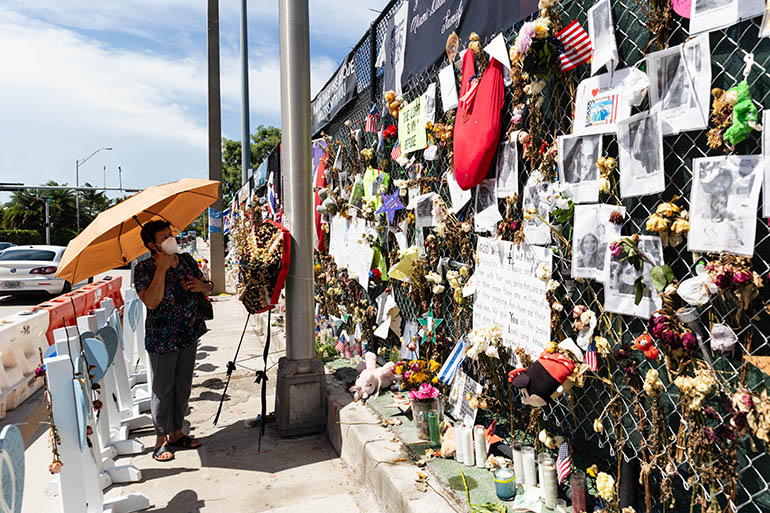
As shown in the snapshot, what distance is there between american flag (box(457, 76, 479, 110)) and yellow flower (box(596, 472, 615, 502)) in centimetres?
223

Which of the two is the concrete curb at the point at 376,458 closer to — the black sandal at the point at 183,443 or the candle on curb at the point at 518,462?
the candle on curb at the point at 518,462

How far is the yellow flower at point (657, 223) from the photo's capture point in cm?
182

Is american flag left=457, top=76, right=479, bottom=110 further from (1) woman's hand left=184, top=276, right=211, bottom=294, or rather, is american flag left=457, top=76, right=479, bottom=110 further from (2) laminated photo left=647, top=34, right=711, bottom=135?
(1) woman's hand left=184, top=276, right=211, bottom=294

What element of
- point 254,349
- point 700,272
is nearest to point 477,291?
point 700,272

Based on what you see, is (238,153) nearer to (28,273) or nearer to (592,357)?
(28,273)

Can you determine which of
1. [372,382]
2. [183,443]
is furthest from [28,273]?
[372,382]

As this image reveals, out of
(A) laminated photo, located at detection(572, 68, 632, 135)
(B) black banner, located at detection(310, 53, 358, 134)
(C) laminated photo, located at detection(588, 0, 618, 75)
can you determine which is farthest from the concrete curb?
(B) black banner, located at detection(310, 53, 358, 134)

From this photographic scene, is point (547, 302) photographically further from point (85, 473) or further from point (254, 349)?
point (254, 349)

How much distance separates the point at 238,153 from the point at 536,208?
47108mm

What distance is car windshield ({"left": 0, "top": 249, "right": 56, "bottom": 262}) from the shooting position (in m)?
14.2

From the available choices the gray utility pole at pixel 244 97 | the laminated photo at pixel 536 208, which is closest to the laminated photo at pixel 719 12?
the laminated photo at pixel 536 208

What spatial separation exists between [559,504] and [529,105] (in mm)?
2062

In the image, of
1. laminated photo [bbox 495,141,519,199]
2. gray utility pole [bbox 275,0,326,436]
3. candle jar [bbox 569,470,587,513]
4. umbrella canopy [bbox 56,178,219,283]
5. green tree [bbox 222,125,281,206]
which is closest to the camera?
candle jar [bbox 569,470,587,513]

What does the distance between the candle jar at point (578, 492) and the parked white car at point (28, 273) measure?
14871mm
